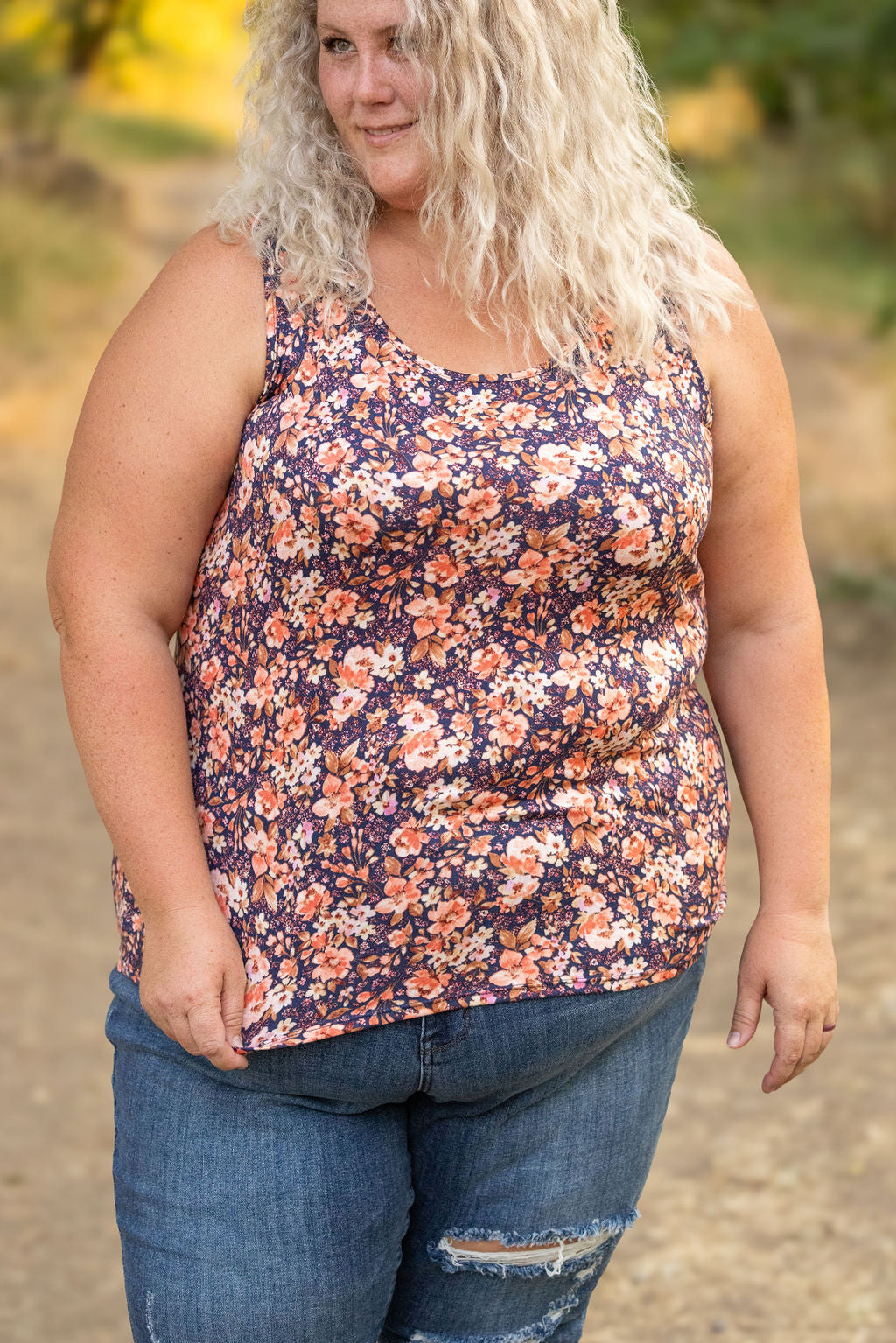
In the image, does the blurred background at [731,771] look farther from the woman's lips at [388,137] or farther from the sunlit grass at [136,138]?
the sunlit grass at [136,138]

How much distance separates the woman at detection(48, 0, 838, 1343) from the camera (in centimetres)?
138

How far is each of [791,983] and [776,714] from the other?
288 mm

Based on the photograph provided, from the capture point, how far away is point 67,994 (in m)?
3.84

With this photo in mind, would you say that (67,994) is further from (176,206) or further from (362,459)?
(176,206)

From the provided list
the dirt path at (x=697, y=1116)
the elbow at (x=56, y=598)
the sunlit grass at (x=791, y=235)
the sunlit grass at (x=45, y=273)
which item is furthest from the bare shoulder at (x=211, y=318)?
the sunlit grass at (x=791, y=235)

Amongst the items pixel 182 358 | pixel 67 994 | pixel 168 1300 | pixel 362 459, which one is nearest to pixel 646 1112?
pixel 168 1300

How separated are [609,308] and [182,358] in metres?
0.42

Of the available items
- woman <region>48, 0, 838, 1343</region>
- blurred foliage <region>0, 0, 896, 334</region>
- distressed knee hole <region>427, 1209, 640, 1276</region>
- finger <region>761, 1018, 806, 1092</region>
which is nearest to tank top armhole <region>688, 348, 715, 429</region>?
woman <region>48, 0, 838, 1343</region>

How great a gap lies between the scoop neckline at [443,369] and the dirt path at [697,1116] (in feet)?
6.58

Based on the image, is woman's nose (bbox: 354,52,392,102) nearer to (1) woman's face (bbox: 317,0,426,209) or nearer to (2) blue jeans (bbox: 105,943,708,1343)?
(1) woman's face (bbox: 317,0,426,209)

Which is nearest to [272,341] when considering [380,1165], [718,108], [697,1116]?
[380,1165]

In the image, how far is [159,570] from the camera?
1419 mm

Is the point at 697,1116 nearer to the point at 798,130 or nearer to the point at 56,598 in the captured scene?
the point at 56,598

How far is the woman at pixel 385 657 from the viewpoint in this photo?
1.38 m
